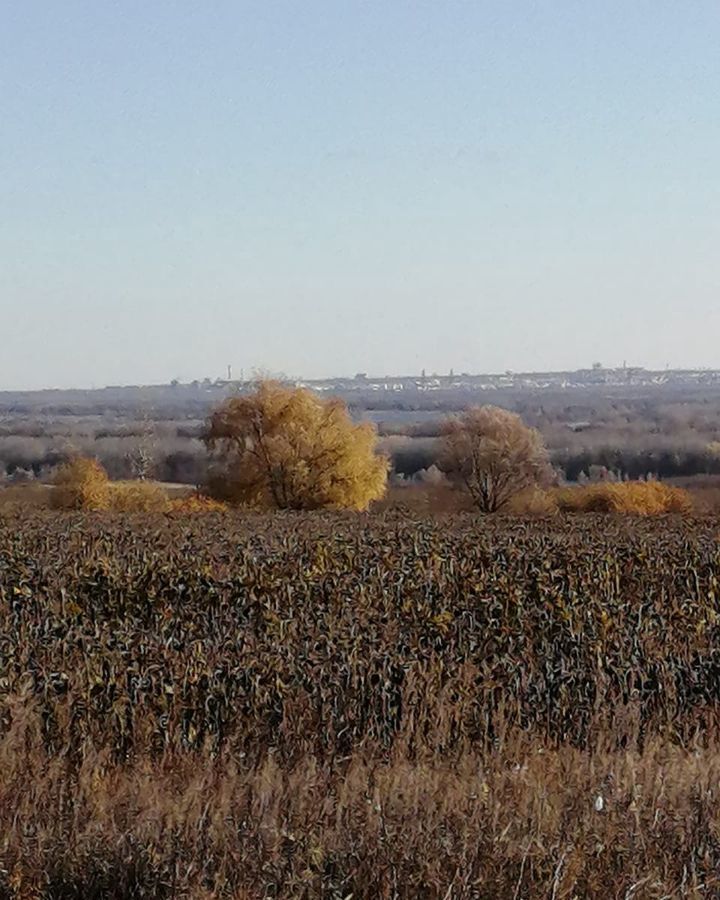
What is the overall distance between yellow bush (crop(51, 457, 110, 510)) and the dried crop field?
3945cm

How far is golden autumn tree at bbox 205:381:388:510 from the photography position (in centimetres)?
5753

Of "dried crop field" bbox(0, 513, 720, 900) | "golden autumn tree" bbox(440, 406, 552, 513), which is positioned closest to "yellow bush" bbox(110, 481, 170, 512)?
"golden autumn tree" bbox(440, 406, 552, 513)

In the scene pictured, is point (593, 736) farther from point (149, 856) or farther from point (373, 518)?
point (373, 518)

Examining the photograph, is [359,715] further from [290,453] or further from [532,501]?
[532,501]

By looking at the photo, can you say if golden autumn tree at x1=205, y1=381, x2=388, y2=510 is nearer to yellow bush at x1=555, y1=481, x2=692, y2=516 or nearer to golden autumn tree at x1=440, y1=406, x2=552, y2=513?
golden autumn tree at x1=440, y1=406, x2=552, y2=513

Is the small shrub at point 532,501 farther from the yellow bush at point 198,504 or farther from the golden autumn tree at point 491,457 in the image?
the yellow bush at point 198,504

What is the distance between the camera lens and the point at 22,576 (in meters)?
12.8

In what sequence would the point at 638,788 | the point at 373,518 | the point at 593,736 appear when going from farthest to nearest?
the point at 373,518 < the point at 593,736 < the point at 638,788

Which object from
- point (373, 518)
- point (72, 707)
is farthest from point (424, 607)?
point (373, 518)

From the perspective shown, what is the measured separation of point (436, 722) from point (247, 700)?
1380 mm

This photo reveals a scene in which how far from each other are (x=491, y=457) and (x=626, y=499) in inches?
386

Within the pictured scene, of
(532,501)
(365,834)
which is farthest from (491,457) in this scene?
(365,834)

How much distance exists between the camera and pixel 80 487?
191 ft

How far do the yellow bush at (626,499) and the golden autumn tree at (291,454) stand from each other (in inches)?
377
